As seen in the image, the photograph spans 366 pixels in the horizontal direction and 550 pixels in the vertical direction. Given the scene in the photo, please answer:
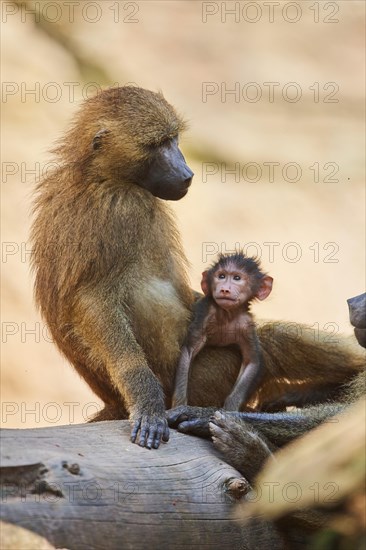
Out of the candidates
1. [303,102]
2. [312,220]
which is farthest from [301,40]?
[312,220]

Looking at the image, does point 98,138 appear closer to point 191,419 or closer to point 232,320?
point 232,320

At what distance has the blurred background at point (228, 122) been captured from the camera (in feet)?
32.4

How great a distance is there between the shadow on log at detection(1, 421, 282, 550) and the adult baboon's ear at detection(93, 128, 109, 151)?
1.64 metres

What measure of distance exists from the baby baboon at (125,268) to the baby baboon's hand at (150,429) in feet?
0.69

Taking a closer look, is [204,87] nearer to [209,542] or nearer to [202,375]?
[202,375]

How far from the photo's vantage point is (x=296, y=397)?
6016mm

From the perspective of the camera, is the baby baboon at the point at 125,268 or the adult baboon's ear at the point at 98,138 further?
the adult baboon's ear at the point at 98,138

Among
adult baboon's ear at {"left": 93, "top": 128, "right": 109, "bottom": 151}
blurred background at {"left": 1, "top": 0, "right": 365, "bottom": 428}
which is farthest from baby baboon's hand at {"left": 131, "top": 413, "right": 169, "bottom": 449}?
blurred background at {"left": 1, "top": 0, "right": 365, "bottom": 428}

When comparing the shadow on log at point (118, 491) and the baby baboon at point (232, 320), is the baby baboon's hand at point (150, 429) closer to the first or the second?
the shadow on log at point (118, 491)

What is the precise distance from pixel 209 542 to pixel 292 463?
1642 millimetres

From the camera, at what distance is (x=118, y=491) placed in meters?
4.10

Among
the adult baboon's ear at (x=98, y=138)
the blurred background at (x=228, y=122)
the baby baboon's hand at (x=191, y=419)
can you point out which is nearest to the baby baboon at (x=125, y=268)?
Result: the adult baboon's ear at (x=98, y=138)

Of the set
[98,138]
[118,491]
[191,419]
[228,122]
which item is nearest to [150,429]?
[191,419]

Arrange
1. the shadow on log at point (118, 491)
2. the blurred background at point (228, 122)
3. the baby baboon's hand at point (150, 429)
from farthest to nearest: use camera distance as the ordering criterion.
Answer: the blurred background at point (228, 122)
the baby baboon's hand at point (150, 429)
the shadow on log at point (118, 491)
